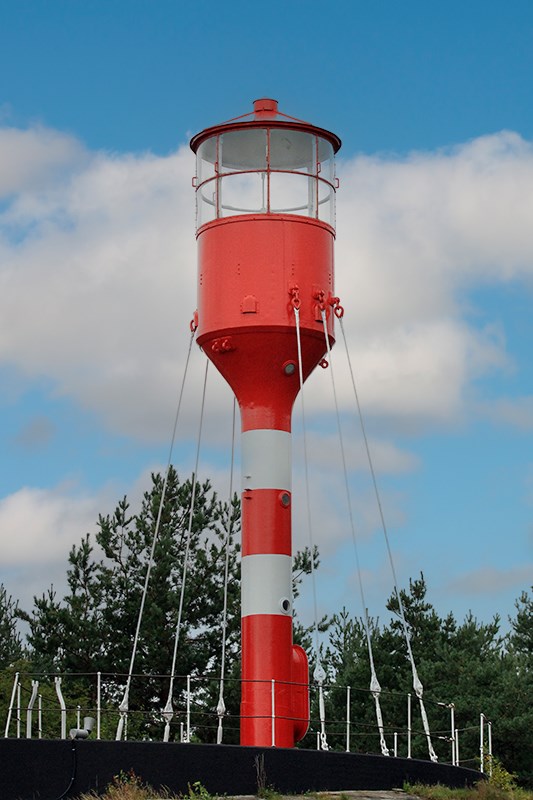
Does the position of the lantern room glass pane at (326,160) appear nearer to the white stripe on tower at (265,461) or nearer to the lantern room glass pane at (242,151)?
the lantern room glass pane at (242,151)

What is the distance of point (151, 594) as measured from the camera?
44219 mm

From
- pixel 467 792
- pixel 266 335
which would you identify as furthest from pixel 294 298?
pixel 467 792

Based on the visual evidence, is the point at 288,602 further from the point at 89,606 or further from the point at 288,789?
the point at 89,606

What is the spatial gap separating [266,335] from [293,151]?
4.27 meters

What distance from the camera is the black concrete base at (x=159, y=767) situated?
64.6 feet

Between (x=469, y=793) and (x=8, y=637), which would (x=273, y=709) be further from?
(x=8, y=637)

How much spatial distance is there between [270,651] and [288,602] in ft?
3.42

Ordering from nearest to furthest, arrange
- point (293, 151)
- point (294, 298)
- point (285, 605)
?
point (285, 605) < point (294, 298) < point (293, 151)

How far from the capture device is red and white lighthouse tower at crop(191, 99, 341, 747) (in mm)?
25875

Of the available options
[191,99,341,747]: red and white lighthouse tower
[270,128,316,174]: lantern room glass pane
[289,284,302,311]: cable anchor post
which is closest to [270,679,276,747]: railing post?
[191,99,341,747]: red and white lighthouse tower

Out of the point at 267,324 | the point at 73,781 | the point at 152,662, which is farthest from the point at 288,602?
the point at 152,662

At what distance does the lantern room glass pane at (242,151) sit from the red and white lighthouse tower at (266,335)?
0.8 inches

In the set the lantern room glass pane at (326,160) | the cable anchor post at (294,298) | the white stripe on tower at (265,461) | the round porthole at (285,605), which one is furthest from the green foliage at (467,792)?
the lantern room glass pane at (326,160)

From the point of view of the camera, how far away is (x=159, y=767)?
20109mm
